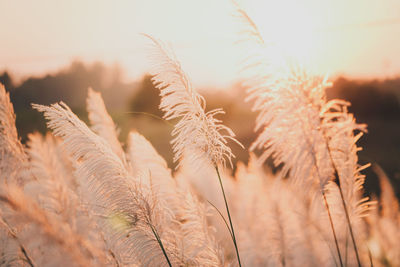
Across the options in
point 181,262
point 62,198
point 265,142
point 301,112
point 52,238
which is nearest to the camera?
point 52,238

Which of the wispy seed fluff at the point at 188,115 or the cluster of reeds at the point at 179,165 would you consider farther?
the wispy seed fluff at the point at 188,115

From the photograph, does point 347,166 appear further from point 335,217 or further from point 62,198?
point 62,198

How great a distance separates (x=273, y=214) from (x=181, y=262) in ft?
5.89

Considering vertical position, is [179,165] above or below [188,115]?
below

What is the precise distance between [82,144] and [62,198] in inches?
45.4

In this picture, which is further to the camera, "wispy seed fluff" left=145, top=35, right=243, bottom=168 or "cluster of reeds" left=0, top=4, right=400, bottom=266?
"wispy seed fluff" left=145, top=35, right=243, bottom=168

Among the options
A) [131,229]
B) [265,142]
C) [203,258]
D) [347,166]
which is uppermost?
[265,142]

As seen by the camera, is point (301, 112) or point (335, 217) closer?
point (301, 112)

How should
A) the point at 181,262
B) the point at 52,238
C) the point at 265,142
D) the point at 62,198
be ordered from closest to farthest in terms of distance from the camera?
1. the point at 52,238
2. the point at 265,142
3. the point at 181,262
4. the point at 62,198

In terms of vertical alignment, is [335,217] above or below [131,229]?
below

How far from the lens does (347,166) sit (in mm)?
1725

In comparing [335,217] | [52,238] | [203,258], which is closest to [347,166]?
[335,217]

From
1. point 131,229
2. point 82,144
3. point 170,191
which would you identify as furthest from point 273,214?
point 82,144

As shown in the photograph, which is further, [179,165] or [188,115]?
[179,165]
